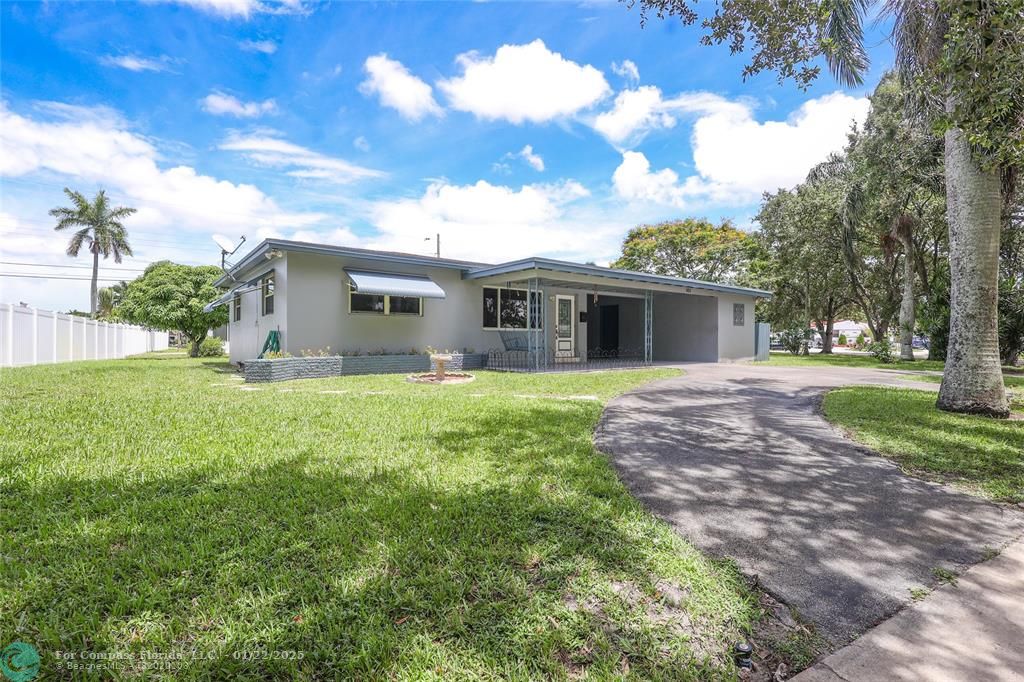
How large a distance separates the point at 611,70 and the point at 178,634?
1308 centimetres

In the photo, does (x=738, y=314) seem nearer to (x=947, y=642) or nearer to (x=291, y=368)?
(x=291, y=368)

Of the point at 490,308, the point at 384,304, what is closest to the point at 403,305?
the point at 384,304

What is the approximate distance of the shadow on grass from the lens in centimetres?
186

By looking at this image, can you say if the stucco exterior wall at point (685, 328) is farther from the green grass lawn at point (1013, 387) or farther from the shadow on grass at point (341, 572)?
the shadow on grass at point (341, 572)

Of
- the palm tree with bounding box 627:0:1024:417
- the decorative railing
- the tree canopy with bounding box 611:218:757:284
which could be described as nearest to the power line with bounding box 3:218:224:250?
the decorative railing

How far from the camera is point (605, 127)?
14.2 meters

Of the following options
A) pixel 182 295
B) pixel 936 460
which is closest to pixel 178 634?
pixel 936 460

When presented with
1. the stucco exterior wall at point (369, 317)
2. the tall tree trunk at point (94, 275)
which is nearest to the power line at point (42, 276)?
the tall tree trunk at point (94, 275)

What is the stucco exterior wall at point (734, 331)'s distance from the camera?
18609 mm

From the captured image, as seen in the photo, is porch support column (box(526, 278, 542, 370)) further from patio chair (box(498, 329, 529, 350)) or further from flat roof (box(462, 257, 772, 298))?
flat roof (box(462, 257, 772, 298))

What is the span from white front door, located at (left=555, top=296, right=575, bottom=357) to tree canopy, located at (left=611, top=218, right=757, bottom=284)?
15920 mm

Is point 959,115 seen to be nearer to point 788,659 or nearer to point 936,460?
point 936,460

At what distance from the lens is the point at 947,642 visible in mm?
1968

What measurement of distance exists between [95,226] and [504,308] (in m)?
41.9
